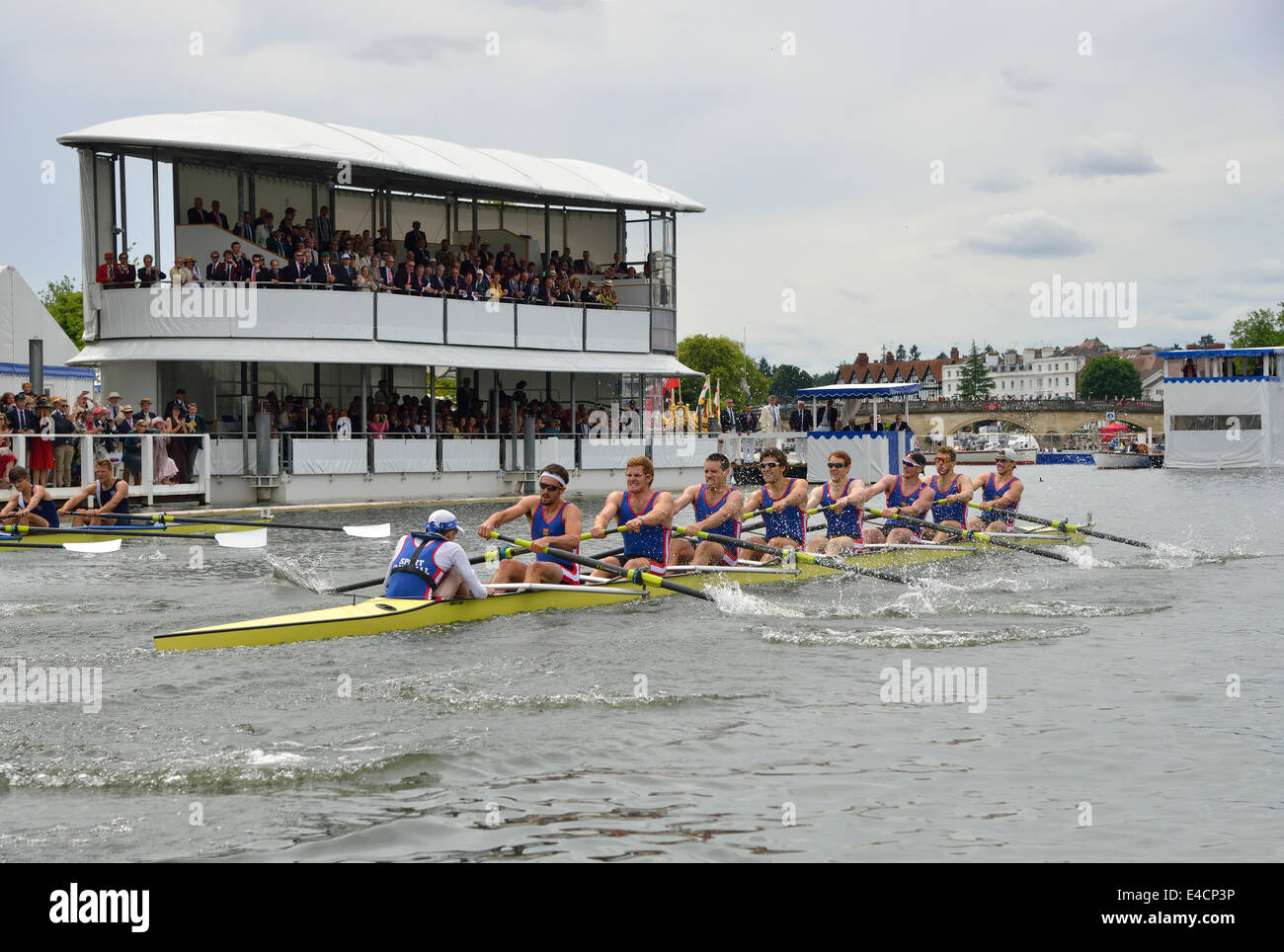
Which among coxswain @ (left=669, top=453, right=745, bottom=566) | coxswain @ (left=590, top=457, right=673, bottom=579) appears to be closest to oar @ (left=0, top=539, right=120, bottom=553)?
coxswain @ (left=590, top=457, right=673, bottom=579)

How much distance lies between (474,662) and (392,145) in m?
27.8

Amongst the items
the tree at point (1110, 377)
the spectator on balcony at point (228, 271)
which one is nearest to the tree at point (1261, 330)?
the tree at point (1110, 377)

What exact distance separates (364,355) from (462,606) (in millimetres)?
21802

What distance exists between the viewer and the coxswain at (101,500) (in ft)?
68.0

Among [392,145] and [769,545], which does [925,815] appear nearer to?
[769,545]

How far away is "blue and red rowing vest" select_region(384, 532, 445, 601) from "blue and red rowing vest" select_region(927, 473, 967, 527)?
10.6m

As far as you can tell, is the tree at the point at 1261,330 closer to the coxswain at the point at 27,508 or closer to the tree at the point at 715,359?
the tree at the point at 715,359

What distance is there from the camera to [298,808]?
301 inches

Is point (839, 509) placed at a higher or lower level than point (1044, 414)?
lower

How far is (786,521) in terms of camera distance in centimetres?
1788

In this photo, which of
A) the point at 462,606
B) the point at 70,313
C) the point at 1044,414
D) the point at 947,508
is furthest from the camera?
the point at 1044,414

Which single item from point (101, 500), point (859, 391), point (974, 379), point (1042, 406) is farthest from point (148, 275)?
point (974, 379)

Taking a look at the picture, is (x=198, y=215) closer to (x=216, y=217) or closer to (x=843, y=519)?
(x=216, y=217)
